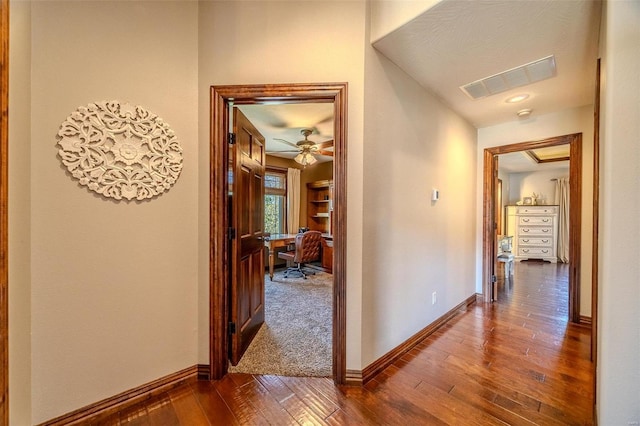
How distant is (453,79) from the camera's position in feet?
7.42

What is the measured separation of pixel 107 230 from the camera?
150 centimetres

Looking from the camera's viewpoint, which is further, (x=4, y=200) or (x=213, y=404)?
(x=213, y=404)

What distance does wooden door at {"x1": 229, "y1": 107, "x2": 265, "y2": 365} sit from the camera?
1889 millimetres

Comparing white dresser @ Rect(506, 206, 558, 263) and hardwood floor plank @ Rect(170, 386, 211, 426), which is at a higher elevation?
white dresser @ Rect(506, 206, 558, 263)

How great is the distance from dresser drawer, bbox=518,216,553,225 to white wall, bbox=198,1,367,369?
6.93m

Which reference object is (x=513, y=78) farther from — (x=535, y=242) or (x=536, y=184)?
(x=536, y=184)

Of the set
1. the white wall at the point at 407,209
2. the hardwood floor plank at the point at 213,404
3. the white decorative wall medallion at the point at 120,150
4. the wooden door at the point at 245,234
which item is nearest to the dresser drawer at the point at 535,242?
the white wall at the point at 407,209

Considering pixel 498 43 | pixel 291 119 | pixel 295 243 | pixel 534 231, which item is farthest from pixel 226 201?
pixel 534 231

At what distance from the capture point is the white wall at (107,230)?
52.4 inches

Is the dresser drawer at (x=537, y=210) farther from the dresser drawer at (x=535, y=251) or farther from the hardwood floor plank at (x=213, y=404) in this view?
the hardwood floor plank at (x=213, y=404)

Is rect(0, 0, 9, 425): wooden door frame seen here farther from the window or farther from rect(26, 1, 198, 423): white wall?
the window

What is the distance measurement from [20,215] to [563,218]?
9.01 meters

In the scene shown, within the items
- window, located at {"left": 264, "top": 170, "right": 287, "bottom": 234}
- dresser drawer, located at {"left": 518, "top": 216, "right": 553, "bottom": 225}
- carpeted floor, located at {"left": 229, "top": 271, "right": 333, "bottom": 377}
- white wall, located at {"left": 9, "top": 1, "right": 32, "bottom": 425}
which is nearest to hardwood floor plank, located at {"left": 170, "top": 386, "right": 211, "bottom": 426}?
carpeted floor, located at {"left": 229, "top": 271, "right": 333, "bottom": 377}

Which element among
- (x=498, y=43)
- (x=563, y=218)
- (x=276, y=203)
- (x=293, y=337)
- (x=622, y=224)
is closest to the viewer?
(x=622, y=224)
